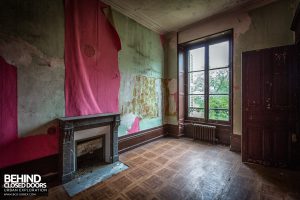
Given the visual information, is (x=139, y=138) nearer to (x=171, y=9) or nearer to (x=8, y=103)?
(x=8, y=103)

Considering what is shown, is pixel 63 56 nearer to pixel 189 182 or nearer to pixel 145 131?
pixel 145 131

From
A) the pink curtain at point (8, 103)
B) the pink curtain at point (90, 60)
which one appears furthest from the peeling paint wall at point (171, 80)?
the pink curtain at point (8, 103)

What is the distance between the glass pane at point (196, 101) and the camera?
4656 mm

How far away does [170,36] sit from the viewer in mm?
4969

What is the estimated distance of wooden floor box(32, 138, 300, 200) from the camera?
6.68ft

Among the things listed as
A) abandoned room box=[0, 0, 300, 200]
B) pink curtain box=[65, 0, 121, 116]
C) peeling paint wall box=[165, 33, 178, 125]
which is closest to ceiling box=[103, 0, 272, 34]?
abandoned room box=[0, 0, 300, 200]

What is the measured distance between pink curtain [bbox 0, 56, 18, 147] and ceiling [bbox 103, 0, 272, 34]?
7.60 ft

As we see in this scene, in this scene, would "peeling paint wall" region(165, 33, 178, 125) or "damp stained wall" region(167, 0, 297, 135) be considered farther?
"peeling paint wall" region(165, 33, 178, 125)

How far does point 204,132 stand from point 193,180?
Result: 2.23 meters

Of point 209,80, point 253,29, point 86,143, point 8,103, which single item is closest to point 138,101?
point 86,143

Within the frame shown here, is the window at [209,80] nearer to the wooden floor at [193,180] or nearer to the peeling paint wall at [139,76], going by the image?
the peeling paint wall at [139,76]

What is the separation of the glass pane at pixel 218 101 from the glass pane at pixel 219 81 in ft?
0.48

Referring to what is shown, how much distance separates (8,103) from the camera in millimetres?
2039

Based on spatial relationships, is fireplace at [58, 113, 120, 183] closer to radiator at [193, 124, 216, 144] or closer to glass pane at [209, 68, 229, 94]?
radiator at [193, 124, 216, 144]
